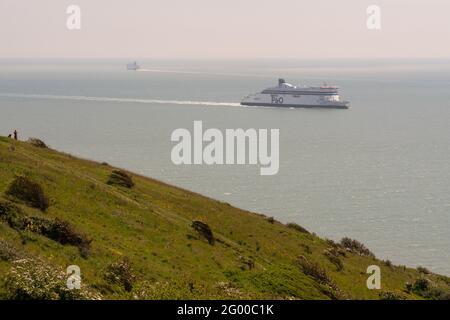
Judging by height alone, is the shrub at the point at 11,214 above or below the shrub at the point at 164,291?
above

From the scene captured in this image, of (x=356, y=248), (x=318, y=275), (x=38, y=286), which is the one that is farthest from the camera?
(x=356, y=248)

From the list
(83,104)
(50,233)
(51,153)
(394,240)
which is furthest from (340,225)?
(83,104)

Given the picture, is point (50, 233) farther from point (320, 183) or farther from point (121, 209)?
point (320, 183)

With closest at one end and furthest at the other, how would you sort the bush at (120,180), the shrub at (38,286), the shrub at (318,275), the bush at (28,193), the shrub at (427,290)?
the shrub at (38,286) → the bush at (28,193) → the shrub at (318,275) → the shrub at (427,290) → the bush at (120,180)

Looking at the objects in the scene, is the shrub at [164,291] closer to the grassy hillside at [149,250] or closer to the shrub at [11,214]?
the grassy hillside at [149,250]

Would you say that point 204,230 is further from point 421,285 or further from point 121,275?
point 421,285

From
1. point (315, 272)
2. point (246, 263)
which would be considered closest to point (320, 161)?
point (315, 272)

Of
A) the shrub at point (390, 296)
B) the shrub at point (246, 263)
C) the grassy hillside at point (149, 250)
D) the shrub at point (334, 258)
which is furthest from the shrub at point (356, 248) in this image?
the shrub at point (246, 263)
